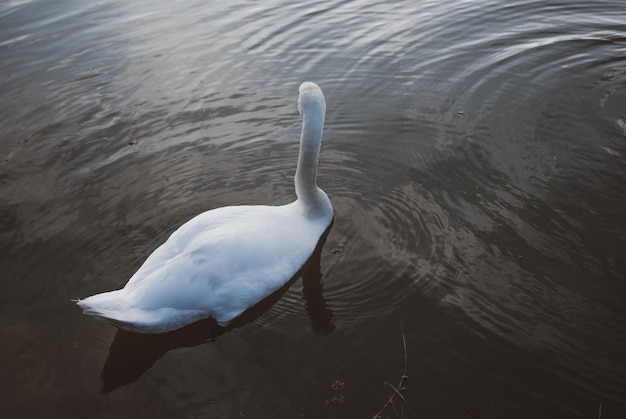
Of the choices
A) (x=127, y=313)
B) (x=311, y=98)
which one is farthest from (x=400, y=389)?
(x=311, y=98)

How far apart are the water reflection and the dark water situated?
0.06 ft

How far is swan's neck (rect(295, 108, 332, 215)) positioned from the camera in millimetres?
4992

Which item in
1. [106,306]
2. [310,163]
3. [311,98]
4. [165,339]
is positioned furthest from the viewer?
[310,163]

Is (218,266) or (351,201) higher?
(218,266)

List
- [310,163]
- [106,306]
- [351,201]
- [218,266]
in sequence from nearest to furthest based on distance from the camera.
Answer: [106,306]
[218,266]
[310,163]
[351,201]

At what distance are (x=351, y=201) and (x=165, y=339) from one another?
214cm

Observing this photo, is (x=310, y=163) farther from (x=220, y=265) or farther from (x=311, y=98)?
(x=220, y=265)

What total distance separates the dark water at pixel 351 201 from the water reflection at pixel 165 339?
19 mm

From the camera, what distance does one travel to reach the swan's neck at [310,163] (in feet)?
16.4

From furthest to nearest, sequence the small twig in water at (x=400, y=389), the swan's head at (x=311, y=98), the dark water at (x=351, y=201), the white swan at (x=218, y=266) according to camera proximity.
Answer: the swan's head at (x=311, y=98) < the white swan at (x=218, y=266) < the dark water at (x=351, y=201) < the small twig in water at (x=400, y=389)

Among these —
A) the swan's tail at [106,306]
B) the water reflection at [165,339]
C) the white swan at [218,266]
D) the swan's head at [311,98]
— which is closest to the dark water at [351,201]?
the water reflection at [165,339]

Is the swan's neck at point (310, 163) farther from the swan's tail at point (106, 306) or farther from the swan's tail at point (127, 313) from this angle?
the swan's tail at point (106, 306)

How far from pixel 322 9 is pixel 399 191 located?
562cm

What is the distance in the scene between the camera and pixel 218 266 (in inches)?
170
